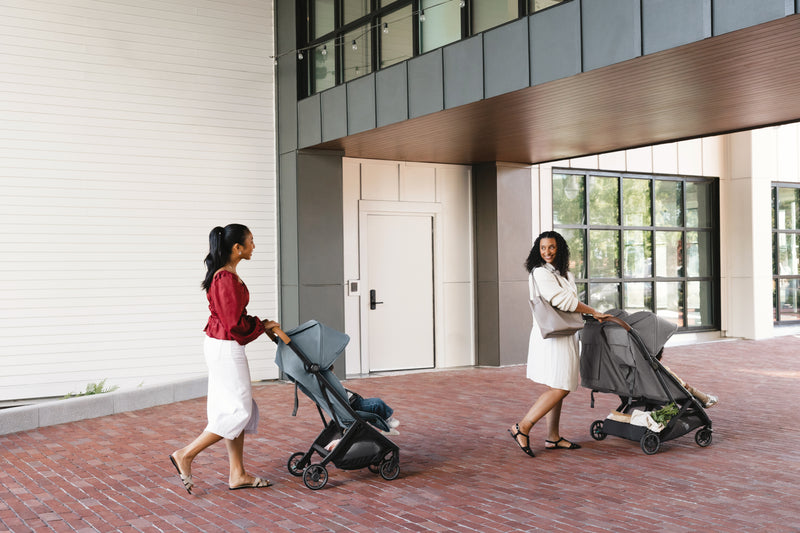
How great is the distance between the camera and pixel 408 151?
10906mm

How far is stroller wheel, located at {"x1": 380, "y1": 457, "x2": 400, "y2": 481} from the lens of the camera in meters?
5.71

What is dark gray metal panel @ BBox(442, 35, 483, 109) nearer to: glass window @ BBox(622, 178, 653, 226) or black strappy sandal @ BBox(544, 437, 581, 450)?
black strappy sandal @ BBox(544, 437, 581, 450)

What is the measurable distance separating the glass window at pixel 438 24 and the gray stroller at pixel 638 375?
3.54 metres

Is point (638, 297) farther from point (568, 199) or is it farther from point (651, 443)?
point (651, 443)

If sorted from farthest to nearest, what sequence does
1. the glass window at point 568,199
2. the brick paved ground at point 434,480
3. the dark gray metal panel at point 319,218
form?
the glass window at point 568,199 → the dark gray metal panel at point 319,218 → the brick paved ground at point 434,480

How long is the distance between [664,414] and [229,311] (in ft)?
11.9

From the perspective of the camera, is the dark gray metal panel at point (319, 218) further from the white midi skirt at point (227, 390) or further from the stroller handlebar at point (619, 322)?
the white midi skirt at point (227, 390)

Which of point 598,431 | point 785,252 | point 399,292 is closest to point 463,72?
point 598,431

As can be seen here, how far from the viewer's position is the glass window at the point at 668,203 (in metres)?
15.3

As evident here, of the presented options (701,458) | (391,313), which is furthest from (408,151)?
(701,458)

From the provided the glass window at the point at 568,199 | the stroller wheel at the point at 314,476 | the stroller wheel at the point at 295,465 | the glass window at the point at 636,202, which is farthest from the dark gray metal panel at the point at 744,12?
the glass window at the point at 636,202

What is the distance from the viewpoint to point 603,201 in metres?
14.4

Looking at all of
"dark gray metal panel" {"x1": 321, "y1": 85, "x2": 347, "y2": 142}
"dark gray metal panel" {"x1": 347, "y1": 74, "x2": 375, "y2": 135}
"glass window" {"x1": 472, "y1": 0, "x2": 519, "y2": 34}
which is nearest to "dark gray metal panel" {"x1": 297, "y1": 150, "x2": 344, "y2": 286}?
"dark gray metal panel" {"x1": 321, "y1": 85, "x2": 347, "y2": 142}

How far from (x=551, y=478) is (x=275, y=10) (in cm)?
784
